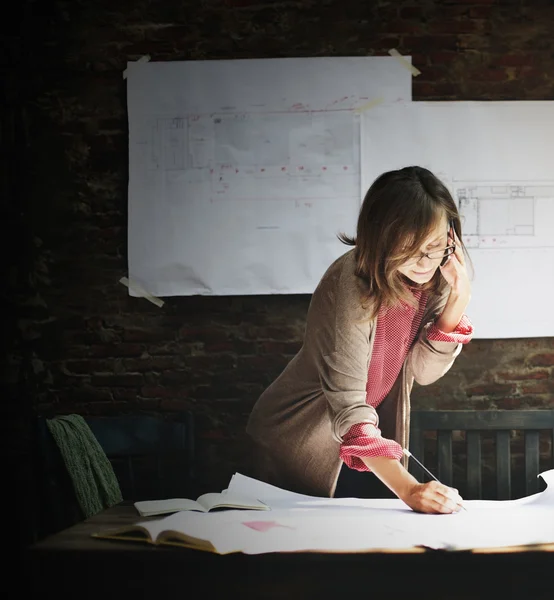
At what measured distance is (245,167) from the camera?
2523mm

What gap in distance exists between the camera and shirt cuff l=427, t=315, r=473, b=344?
2283 millimetres

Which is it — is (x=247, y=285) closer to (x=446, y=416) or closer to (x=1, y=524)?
(x=446, y=416)

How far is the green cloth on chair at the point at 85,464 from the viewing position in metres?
2.24

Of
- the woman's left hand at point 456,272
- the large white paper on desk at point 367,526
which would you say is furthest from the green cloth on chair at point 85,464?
the woman's left hand at point 456,272

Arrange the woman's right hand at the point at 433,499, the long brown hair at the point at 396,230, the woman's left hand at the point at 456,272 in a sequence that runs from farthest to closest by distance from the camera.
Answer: the woman's left hand at the point at 456,272 < the long brown hair at the point at 396,230 < the woman's right hand at the point at 433,499

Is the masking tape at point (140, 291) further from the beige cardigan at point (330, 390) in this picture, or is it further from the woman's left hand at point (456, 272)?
the woman's left hand at point (456, 272)

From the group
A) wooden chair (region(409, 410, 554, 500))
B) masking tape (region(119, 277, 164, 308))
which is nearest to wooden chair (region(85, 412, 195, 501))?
masking tape (region(119, 277, 164, 308))

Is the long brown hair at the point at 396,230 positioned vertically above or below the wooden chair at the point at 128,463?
above

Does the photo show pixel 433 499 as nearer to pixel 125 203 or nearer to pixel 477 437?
pixel 477 437

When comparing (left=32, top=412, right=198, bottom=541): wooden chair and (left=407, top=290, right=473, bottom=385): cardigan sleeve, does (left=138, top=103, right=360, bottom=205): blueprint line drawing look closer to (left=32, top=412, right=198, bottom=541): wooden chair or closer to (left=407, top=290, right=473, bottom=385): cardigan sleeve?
(left=407, top=290, right=473, bottom=385): cardigan sleeve

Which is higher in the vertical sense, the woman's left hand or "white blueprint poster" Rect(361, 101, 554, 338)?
"white blueprint poster" Rect(361, 101, 554, 338)

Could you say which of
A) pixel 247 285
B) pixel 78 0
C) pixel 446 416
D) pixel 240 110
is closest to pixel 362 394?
pixel 446 416

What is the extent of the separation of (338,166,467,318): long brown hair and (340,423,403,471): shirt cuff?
34 cm

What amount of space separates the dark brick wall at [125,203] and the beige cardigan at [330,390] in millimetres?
151
